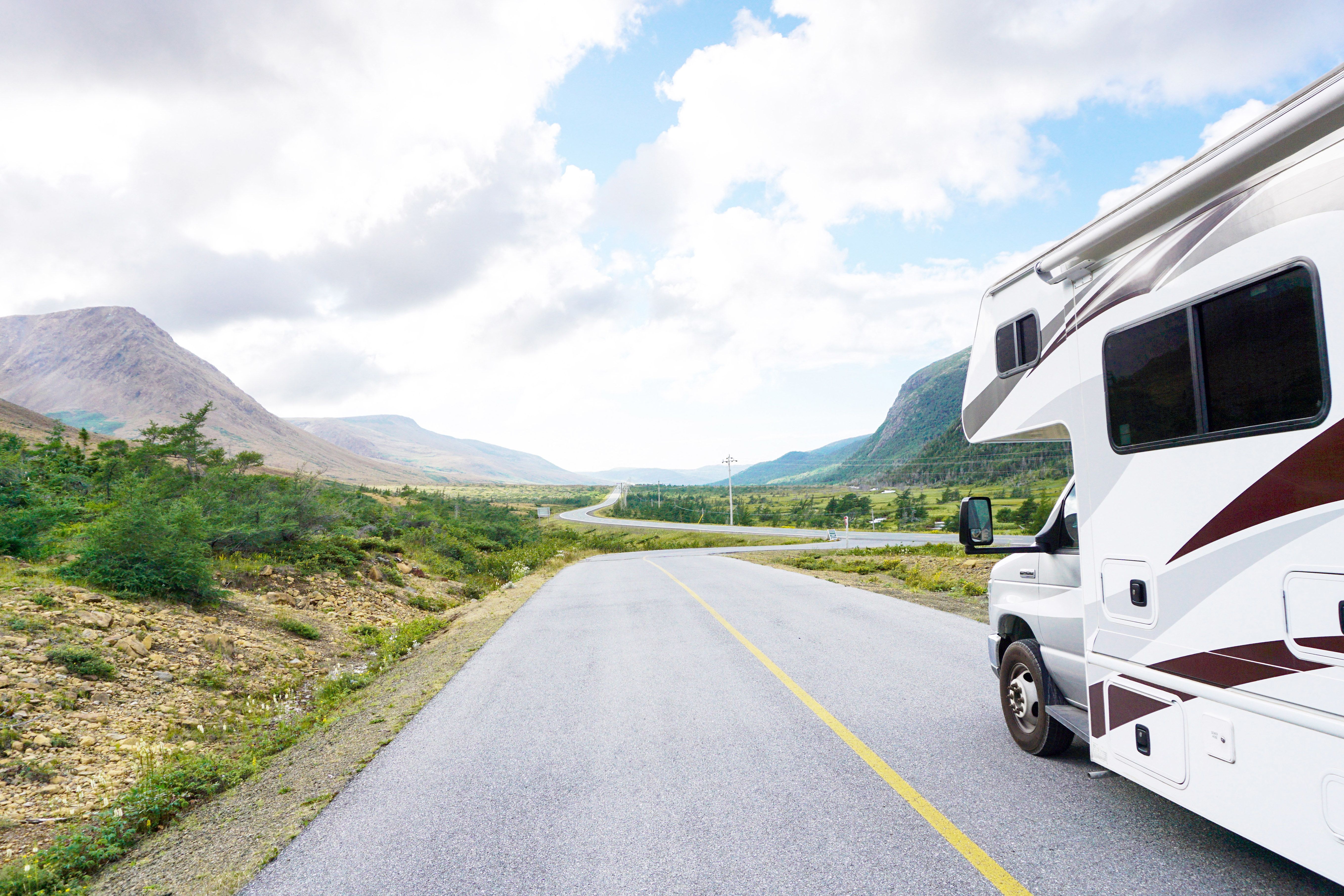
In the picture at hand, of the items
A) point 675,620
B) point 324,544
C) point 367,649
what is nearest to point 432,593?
point 324,544

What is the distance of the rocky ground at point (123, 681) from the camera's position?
5.22 metres

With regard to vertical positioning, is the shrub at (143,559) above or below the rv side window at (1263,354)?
below

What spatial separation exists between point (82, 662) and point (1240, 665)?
968cm

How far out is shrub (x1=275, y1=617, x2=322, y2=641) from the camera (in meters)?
11.2

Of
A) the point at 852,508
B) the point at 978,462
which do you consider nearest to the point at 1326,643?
the point at 978,462

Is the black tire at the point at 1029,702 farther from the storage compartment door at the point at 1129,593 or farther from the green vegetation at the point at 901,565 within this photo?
the green vegetation at the point at 901,565

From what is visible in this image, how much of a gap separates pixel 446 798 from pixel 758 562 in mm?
22112

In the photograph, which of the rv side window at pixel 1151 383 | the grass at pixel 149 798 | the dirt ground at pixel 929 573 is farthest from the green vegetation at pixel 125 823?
the dirt ground at pixel 929 573

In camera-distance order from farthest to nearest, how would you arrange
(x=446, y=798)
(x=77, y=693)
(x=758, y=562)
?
(x=758, y=562), (x=77, y=693), (x=446, y=798)

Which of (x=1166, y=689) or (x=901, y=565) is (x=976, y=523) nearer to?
(x=1166, y=689)

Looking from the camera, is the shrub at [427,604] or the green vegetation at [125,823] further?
the shrub at [427,604]

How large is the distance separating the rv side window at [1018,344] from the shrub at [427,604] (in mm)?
14994

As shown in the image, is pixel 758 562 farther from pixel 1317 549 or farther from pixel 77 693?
pixel 1317 549

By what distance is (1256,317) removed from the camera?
2.94 metres
